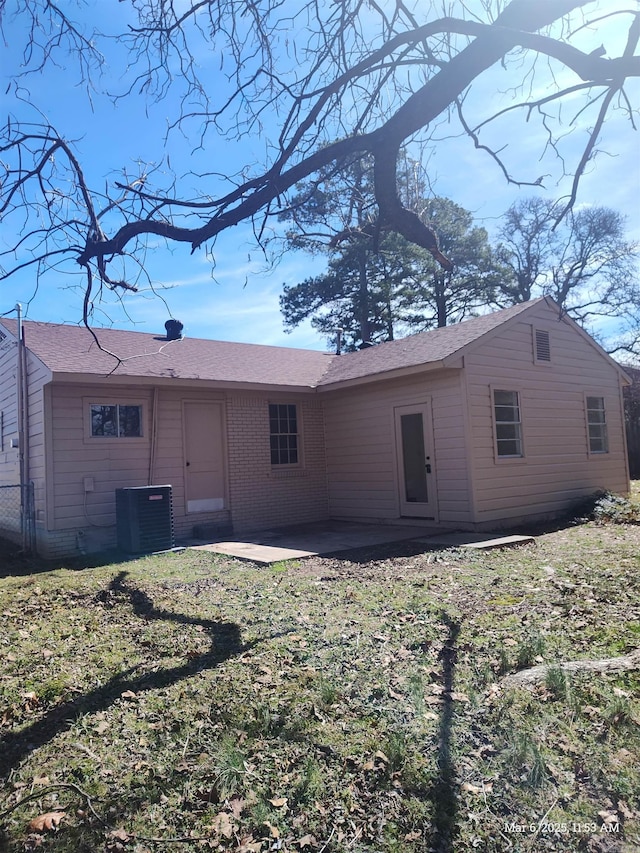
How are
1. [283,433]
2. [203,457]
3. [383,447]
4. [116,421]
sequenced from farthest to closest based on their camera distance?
[283,433] → [383,447] → [203,457] → [116,421]

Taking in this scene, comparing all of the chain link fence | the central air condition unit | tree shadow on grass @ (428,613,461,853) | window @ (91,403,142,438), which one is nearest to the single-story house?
window @ (91,403,142,438)

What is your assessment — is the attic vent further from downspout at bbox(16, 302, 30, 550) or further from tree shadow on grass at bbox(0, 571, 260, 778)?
downspout at bbox(16, 302, 30, 550)

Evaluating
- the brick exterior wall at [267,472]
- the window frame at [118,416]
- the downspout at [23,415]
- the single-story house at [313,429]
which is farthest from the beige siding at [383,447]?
the downspout at [23,415]

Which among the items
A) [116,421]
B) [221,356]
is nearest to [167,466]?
[116,421]

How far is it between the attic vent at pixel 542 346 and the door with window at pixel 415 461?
299 centimetres

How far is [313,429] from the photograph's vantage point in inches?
516

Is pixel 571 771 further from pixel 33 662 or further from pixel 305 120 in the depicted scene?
pixel 305 120

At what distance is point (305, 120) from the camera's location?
13.8 ft

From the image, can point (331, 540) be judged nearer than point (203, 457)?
Yes

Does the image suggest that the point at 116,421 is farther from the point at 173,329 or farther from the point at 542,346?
the point at 542,346

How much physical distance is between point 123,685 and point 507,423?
29.3 feet

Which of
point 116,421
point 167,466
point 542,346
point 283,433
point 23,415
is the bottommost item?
point 167,466

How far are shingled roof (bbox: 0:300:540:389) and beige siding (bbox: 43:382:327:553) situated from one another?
43cm

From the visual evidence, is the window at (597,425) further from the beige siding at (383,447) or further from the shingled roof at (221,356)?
the beige siding at (383,447)
